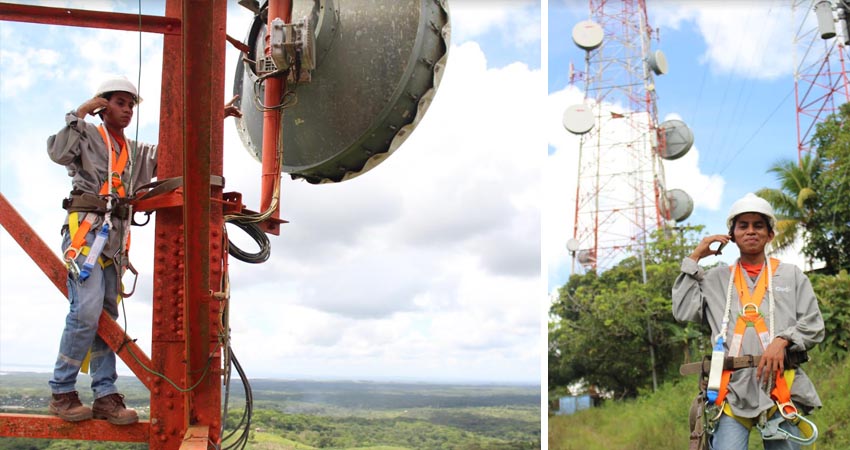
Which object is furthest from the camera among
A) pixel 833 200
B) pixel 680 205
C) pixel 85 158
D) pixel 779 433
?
pixel 680 205

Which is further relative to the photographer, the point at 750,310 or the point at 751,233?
the point at 751,233

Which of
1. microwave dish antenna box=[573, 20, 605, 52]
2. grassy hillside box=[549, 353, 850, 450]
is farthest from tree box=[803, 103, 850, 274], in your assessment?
microwave dish antenna box=[573, 20, 605, 52]

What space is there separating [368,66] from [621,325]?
20757mm

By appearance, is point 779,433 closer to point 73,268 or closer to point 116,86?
point 73,268

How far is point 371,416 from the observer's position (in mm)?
34656

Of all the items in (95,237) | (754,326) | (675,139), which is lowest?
(754,326)

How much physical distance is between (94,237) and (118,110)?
935 millimetres

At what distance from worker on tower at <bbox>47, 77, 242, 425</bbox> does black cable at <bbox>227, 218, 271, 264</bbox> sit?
913mm

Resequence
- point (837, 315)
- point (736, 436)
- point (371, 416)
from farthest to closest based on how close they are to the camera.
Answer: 1. point (371, 416)
2. point (837, 315)
3. point (736, 436)

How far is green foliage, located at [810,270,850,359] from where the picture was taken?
16547 mm

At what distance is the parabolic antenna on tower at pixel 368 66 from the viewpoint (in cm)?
662

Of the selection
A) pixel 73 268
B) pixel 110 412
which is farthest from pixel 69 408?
pixel 73 268

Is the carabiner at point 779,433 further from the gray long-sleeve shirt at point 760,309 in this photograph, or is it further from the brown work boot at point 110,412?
the brown work boot at point 110,412

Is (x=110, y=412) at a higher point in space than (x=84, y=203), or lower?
lower
